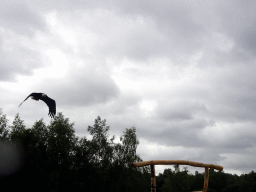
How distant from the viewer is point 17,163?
33406mm

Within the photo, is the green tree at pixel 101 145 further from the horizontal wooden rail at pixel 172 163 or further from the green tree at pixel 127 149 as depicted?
the horizontal wooden rail at pixel 172 163

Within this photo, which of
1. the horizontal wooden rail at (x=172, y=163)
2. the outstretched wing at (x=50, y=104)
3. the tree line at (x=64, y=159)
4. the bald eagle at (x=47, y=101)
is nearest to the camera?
the horizontal wooden rail at (x=172, y=163)

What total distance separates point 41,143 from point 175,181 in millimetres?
44895

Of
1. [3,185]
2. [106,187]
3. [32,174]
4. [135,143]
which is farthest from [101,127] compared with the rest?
[3,185]

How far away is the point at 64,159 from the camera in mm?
39406

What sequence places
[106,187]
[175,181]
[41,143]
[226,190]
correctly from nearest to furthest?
[41,143]
[106,187]
[175,181]
[226,190]

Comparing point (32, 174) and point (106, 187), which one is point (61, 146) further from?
point (106, 187)

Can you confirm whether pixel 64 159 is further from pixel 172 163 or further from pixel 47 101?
pixel 172 163

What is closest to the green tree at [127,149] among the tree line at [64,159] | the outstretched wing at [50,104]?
the tree line at [64,159]

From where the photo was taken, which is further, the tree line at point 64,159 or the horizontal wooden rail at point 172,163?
the tree line at point 64,159

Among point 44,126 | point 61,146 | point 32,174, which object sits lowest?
point 32,174

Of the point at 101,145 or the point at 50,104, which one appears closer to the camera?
the point at 50,104

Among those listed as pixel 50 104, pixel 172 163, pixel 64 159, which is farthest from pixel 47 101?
pixel 64 159

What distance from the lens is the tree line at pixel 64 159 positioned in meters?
34.0
